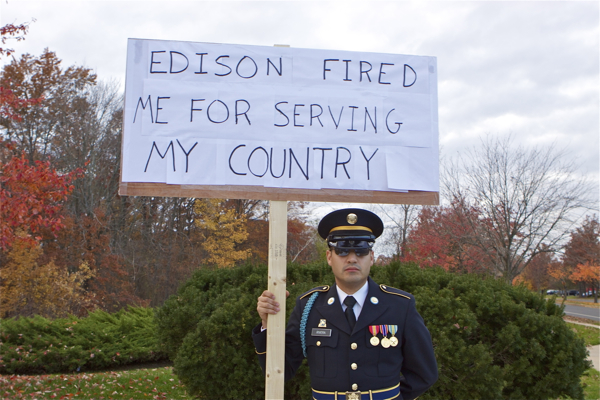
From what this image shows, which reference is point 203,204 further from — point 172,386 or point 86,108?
point 172,386

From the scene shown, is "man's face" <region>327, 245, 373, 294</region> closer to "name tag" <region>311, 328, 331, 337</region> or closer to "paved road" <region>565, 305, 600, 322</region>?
"name tag" <region>311, 328, 331, 337</region>

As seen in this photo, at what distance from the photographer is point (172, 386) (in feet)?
22.2

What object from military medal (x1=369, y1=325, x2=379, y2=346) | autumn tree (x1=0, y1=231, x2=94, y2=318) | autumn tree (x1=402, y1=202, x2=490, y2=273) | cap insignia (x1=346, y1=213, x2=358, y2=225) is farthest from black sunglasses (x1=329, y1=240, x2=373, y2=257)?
autumn tree (x1=0, y1=231, x2=94, y2=318)

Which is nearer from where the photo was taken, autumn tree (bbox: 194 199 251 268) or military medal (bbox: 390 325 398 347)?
military medal (bbox: 390 325 398 347)

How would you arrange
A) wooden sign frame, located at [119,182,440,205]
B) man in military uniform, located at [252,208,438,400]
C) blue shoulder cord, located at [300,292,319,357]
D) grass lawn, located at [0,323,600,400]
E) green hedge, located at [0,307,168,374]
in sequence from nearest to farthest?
man in military uniform, located at [252,208,438,400], blue shoulder cord, located at [300,292,319,357], wooden sign frame, located at [119,182,440,205], grass lawn, located at [0,323,600,400], green hedge, located at [0,307,168,374]

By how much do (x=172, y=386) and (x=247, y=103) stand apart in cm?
509

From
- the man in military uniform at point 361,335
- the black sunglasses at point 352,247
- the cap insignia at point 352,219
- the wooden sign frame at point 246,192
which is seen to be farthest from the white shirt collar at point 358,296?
the wooden sign frame at point 246,192

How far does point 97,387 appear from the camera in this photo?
6570mm

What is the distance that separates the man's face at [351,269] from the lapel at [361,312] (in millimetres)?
94

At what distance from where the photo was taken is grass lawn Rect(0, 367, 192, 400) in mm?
6246

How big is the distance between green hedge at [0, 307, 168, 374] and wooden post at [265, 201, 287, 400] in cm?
625

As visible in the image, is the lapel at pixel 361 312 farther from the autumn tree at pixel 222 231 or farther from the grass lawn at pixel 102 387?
the autumn tree at pixel 222 231

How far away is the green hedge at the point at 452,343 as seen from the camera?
4.23 meters

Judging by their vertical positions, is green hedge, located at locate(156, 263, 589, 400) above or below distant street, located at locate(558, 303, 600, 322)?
above
